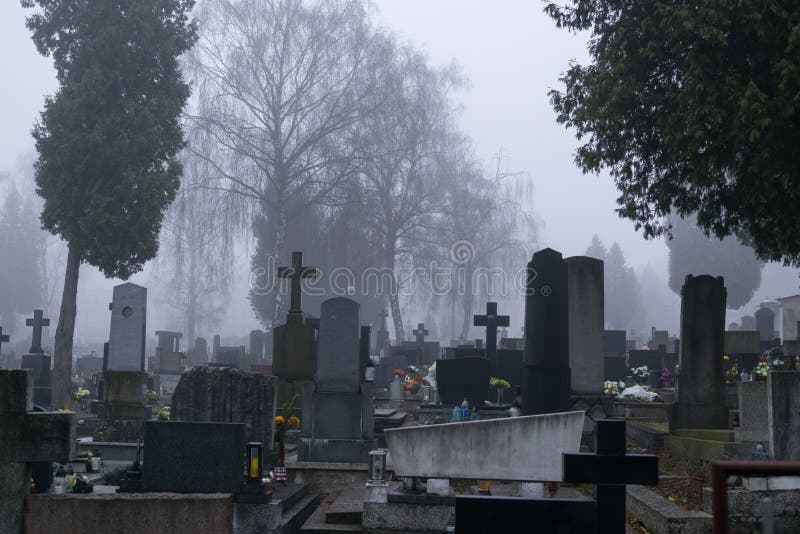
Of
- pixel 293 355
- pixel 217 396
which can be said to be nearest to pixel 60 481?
pixel 217 396

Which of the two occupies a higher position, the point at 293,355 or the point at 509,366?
the point at 293,355

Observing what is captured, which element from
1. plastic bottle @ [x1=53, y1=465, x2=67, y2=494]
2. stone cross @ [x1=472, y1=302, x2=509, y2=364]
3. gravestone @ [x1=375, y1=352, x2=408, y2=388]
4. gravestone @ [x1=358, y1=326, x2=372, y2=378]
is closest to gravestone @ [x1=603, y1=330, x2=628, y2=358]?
gravestone @ [x1=375, y1=352, x2=408, y2=388]

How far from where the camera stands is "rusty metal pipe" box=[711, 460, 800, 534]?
106 inches

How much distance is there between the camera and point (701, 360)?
1120cm

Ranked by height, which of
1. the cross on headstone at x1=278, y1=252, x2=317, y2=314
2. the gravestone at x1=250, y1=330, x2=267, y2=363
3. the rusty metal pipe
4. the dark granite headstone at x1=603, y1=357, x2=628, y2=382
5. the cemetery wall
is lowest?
the cemetery wall

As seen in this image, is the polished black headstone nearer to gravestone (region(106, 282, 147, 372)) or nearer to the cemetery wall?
the cemetery wall

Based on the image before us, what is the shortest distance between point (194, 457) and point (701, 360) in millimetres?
7616

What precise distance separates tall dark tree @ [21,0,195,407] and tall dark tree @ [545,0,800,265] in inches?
441

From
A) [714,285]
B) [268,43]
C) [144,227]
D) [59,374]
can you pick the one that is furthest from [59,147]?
[714,285]

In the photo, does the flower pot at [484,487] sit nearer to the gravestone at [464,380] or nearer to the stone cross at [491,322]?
the gravestone at [464,380]

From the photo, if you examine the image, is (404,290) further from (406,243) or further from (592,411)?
(592,411)

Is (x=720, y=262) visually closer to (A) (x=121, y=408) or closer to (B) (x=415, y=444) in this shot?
(A) (x=121, y=408)

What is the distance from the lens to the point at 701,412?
11078 mm

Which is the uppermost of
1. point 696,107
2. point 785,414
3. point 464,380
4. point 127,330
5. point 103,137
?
point 103,137
